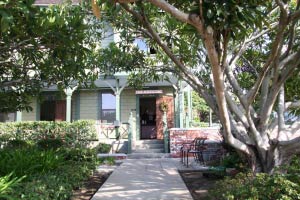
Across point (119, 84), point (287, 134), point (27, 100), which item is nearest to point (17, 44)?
point (27, 100)

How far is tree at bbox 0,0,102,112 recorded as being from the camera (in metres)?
5.68

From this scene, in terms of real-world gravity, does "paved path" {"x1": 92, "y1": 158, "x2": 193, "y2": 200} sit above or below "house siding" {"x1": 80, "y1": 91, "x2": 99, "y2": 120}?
below

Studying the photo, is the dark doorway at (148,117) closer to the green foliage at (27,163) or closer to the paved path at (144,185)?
the paved path at (144,185)

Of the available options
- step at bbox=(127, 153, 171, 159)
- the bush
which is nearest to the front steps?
step at bbox=(127, 153, 171, 159)

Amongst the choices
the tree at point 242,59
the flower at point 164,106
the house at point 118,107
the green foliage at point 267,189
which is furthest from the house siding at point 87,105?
the green foliage at point 267,189

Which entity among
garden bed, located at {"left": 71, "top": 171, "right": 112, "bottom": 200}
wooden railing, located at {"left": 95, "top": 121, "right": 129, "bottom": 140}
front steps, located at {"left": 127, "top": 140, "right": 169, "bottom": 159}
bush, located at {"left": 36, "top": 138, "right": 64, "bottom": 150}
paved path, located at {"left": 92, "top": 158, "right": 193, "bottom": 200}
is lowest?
garden bed, located at {"left": 71, "top": 171, "right": 112, "bottom": 200}

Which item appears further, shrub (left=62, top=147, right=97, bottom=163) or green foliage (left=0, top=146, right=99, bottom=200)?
shrub (left=62, top=147, right=97, bottom=163)

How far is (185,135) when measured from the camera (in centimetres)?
1672

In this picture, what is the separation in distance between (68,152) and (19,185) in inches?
186

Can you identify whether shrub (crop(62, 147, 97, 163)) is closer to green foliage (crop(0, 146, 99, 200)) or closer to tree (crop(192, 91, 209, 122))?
green foliage (crop(0, 146, 99, 200))

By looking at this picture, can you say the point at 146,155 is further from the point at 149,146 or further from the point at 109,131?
the point at 109,131

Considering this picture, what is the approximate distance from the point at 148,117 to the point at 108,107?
7.41 ft

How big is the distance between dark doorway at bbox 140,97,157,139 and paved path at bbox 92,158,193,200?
7.15 m

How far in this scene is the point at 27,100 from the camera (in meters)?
10.4
